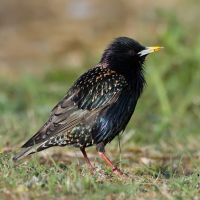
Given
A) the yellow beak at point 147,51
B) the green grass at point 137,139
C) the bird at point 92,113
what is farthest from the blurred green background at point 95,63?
the yellow beak at point 147,51

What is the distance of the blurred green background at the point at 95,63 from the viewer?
584 centimetres

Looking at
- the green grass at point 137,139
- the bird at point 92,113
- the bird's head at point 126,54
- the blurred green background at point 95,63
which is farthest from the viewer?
the blurred green background at point 95,63

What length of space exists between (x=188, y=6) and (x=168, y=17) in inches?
216

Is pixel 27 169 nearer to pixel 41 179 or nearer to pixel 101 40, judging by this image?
pixel 41 179

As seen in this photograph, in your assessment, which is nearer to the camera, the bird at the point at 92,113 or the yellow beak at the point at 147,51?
the bird at the point at 92,113

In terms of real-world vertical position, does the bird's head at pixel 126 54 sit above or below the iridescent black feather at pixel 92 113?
above

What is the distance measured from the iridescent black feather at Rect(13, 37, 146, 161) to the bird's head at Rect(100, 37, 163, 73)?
213 millimetres

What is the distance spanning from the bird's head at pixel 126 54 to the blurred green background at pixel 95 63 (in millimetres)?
927

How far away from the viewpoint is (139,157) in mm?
5043

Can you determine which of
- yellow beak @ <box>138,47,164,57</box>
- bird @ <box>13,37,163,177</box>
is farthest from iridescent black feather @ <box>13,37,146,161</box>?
yellow beak @ <box>138,47,164,57</box>

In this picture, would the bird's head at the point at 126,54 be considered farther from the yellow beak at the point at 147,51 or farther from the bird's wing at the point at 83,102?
the bird's wing at the point at 83,102

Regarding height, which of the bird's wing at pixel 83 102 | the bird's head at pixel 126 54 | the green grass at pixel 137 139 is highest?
the bird's head at pixel 126 54

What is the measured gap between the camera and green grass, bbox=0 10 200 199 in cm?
296

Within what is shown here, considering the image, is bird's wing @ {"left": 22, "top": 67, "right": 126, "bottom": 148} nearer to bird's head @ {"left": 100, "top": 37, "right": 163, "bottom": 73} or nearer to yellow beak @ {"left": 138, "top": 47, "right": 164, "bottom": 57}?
bird's head @ {"left": 100, "top": 37, "right": 163, "bottom": 73}
